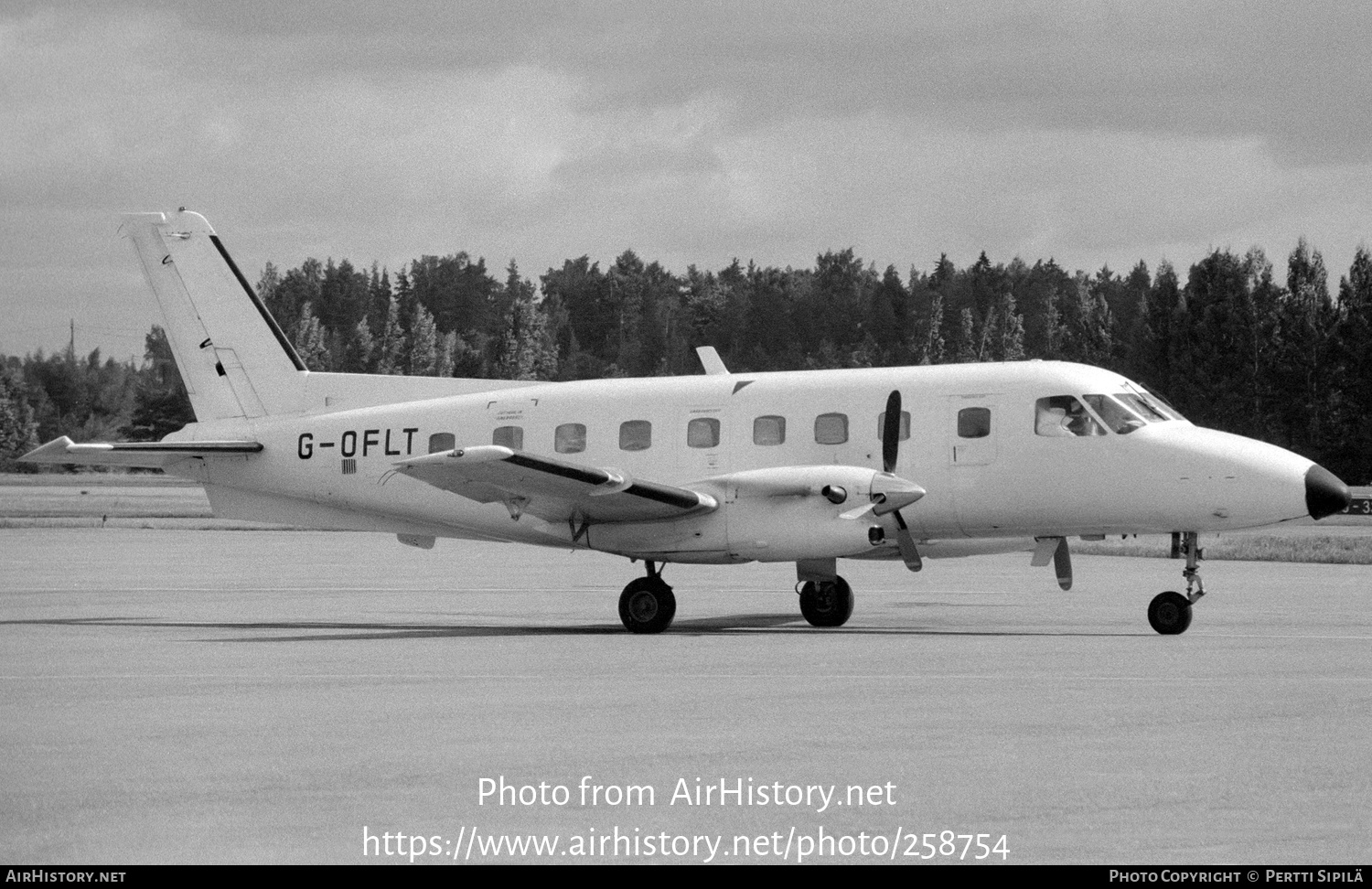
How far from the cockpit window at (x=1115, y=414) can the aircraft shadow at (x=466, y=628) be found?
2510 millimetres

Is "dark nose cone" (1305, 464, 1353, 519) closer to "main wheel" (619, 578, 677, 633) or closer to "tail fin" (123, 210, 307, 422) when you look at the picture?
"main wheel" (619, 578, 677, 633)

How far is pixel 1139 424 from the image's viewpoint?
2123 centimetres

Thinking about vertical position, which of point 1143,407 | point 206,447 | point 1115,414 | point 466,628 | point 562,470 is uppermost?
point 1143,407

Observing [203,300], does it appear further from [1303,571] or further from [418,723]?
[1303,571]

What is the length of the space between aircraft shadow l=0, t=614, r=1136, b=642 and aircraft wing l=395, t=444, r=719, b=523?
151 centimetres

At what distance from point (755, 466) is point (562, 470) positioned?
3181 millimetres

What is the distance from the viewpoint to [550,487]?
835 inches

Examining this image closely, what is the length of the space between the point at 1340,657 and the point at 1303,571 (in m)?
18.0

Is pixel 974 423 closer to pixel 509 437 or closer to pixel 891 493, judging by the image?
pixel 891 493

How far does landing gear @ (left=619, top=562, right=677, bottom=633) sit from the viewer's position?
70.3 ft

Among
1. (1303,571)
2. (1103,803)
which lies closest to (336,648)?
(1103,803)

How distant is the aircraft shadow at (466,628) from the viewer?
20703 mm

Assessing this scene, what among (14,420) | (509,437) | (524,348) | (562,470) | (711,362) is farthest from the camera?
(14,420)

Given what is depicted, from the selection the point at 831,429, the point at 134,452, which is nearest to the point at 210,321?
the point at 134,452
